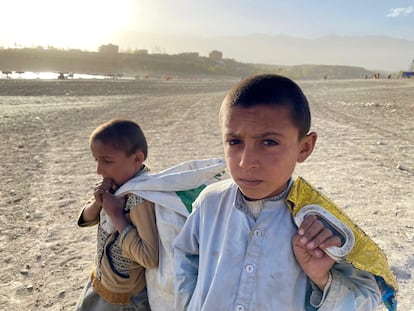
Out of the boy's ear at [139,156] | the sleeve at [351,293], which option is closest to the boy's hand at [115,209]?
the boy's ear at [139,156]

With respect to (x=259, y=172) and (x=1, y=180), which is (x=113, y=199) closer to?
(x=259, y=172)

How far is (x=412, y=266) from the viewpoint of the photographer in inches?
125

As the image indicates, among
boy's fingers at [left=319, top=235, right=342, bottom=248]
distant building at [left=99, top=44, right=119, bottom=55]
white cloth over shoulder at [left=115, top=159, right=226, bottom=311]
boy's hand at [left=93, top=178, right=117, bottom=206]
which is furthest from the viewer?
distant building at [left=99, top=44, right=119, bottom=55]

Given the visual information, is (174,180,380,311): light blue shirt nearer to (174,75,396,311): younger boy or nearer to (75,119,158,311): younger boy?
(174,75,396,311): younger boy

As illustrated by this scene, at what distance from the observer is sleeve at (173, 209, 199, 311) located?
1593mm

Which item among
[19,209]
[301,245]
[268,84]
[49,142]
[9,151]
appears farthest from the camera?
[49,142]

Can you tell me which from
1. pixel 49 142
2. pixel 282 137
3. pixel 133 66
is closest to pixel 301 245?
A: pixel 282 137

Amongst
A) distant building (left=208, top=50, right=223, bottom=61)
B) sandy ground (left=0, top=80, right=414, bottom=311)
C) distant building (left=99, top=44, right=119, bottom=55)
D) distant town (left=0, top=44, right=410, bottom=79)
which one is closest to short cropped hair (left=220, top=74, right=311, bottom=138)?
sandy ground (left=0, top=80, right=414, bottom=311)

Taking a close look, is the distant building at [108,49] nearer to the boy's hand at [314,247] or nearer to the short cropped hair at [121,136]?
the short cropped hair at [121,136]

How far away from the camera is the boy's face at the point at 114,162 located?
6.94 feet

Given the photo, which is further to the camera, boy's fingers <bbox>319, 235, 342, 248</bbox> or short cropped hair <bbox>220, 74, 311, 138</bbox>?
short cropped hair <bbox>220, 74, 311, 138</bbox>

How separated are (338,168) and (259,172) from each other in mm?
4979

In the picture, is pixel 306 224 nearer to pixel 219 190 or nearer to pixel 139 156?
pixel 219 190

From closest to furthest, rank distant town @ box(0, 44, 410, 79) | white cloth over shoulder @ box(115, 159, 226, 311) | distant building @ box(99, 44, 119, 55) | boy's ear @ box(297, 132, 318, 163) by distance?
1. boy's ear @ box(297, 132, 318, 163)
2. white cloth over shoulder @ box(115, 159, 226, 311)
3. distant town @ box(0, 44, 410, 79)
4. distant building @ box(99, 44, 119, 55)
